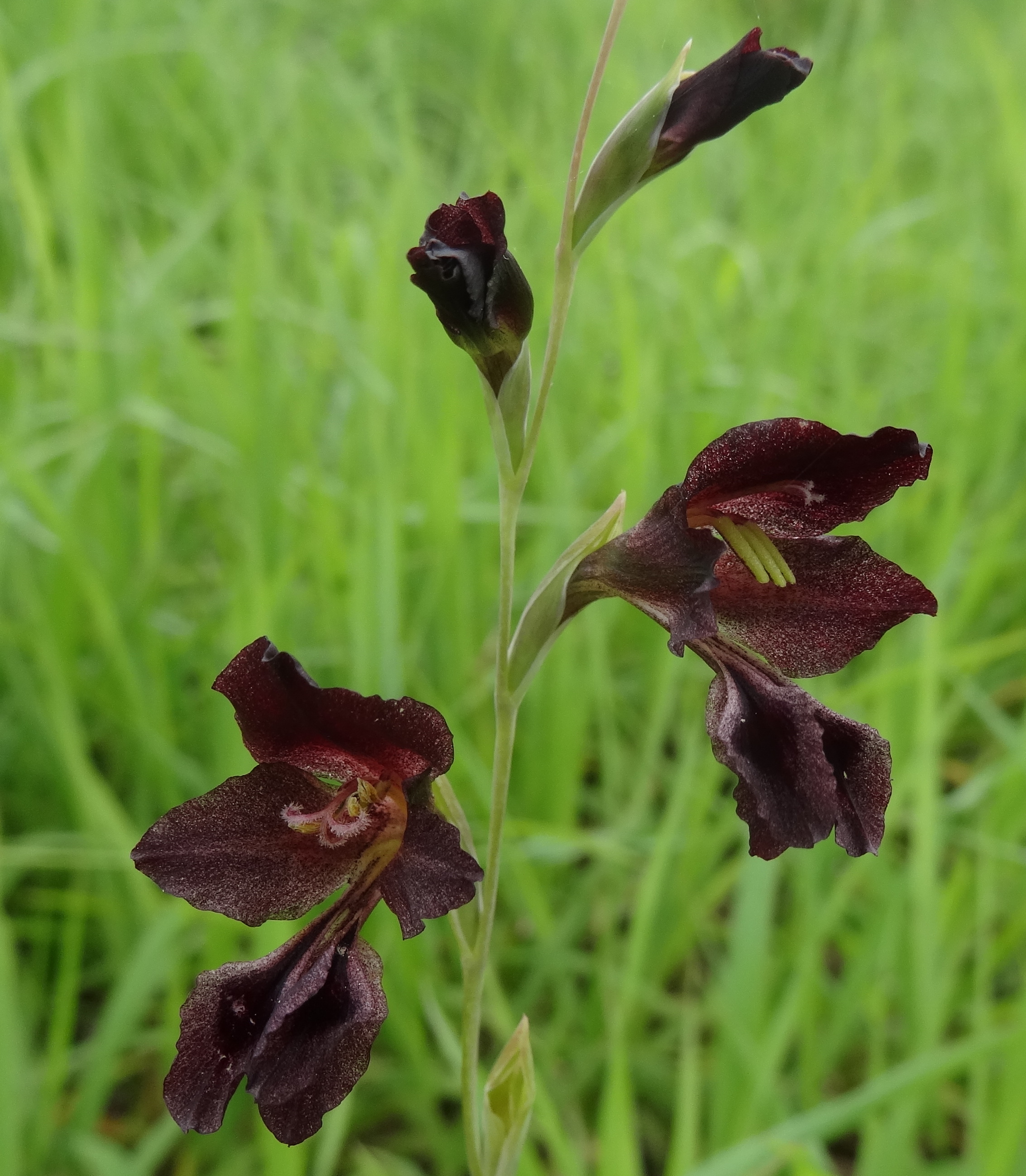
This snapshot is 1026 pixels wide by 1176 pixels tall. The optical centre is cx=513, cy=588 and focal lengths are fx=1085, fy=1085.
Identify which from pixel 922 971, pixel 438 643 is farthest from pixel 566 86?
pixel 922 971

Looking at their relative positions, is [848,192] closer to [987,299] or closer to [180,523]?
[987,299]

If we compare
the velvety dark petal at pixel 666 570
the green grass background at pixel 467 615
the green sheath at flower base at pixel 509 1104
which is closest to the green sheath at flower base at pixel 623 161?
the velvety dark petal at pixel 666 570

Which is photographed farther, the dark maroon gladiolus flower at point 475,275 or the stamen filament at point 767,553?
the stamen filament at point 767,553

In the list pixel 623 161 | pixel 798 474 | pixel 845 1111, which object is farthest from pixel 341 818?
pixel 845 1111

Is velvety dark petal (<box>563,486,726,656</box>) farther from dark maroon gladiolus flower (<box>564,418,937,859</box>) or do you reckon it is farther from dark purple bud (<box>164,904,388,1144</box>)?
dark purple bud (<box>164,904,388,1144</box>)

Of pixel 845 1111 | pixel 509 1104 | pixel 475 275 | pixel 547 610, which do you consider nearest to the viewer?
pixel 475 275

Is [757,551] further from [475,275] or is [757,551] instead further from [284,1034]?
[284,1034]

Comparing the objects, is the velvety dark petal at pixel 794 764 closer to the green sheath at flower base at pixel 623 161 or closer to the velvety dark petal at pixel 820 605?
the velvety dark petal at pixel 820 605
